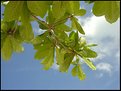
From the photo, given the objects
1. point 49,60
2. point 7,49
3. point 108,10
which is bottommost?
point 49,60

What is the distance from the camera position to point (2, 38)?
3.19 m

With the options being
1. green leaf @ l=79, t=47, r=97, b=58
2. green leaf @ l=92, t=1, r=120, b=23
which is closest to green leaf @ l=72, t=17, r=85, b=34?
green leaf @ l=79, t=47, r=97, b=58

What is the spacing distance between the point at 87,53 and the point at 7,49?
2.58 ft

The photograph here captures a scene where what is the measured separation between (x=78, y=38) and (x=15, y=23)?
63cm

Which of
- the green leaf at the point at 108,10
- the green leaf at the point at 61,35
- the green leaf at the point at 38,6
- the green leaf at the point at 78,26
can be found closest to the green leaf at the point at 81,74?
the green leaf at the point at 61,35

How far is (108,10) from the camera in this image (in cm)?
203

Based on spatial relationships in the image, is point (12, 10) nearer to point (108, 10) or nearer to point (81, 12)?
point (108, 10)

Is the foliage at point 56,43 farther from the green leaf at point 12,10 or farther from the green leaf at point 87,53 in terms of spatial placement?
the green leaf at point 12,10

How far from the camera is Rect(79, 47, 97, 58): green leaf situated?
318 cm

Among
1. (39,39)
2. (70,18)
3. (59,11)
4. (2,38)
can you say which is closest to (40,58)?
(39,39)

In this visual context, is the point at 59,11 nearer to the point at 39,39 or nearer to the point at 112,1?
the point at 112,1

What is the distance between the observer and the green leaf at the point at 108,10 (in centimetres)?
198

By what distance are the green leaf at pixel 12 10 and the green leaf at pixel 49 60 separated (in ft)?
3.64

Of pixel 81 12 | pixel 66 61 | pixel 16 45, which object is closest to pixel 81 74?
pixel 66 61
